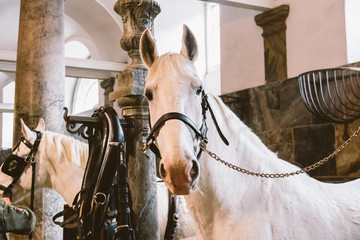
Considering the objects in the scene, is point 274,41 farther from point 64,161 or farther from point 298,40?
point 64,161

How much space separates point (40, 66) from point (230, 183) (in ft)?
10.9

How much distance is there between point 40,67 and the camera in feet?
15.6

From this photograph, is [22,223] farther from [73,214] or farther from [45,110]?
[45,110]

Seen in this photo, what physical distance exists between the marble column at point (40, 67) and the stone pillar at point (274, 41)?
4.34m

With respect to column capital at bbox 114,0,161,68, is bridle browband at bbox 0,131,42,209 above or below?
below

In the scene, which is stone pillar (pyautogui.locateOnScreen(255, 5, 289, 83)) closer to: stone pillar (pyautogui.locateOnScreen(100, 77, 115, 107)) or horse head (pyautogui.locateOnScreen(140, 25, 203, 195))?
stone pillar (pyautogui.locateOnScreen(100, 77, 115, 107))

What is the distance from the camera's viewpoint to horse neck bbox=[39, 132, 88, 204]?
3.56 m

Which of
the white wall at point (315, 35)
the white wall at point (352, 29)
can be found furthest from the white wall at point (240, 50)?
the white wall at point (352, 29)

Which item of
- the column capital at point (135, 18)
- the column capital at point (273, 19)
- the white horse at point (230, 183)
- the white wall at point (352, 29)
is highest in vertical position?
the column capital at point (273, 19)

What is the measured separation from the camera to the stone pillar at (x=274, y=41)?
7.81 m

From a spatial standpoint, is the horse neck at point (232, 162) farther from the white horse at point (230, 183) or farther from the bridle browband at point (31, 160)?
the bridle browband at point (31, 160)

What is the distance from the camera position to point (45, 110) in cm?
468

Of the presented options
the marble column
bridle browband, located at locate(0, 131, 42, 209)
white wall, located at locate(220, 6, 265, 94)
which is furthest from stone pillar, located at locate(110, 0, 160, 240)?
white wall, located at locate(220, 6, 265, 94)

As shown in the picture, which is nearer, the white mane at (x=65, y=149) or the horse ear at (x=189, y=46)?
the horse ear at (x=189, y=46)
